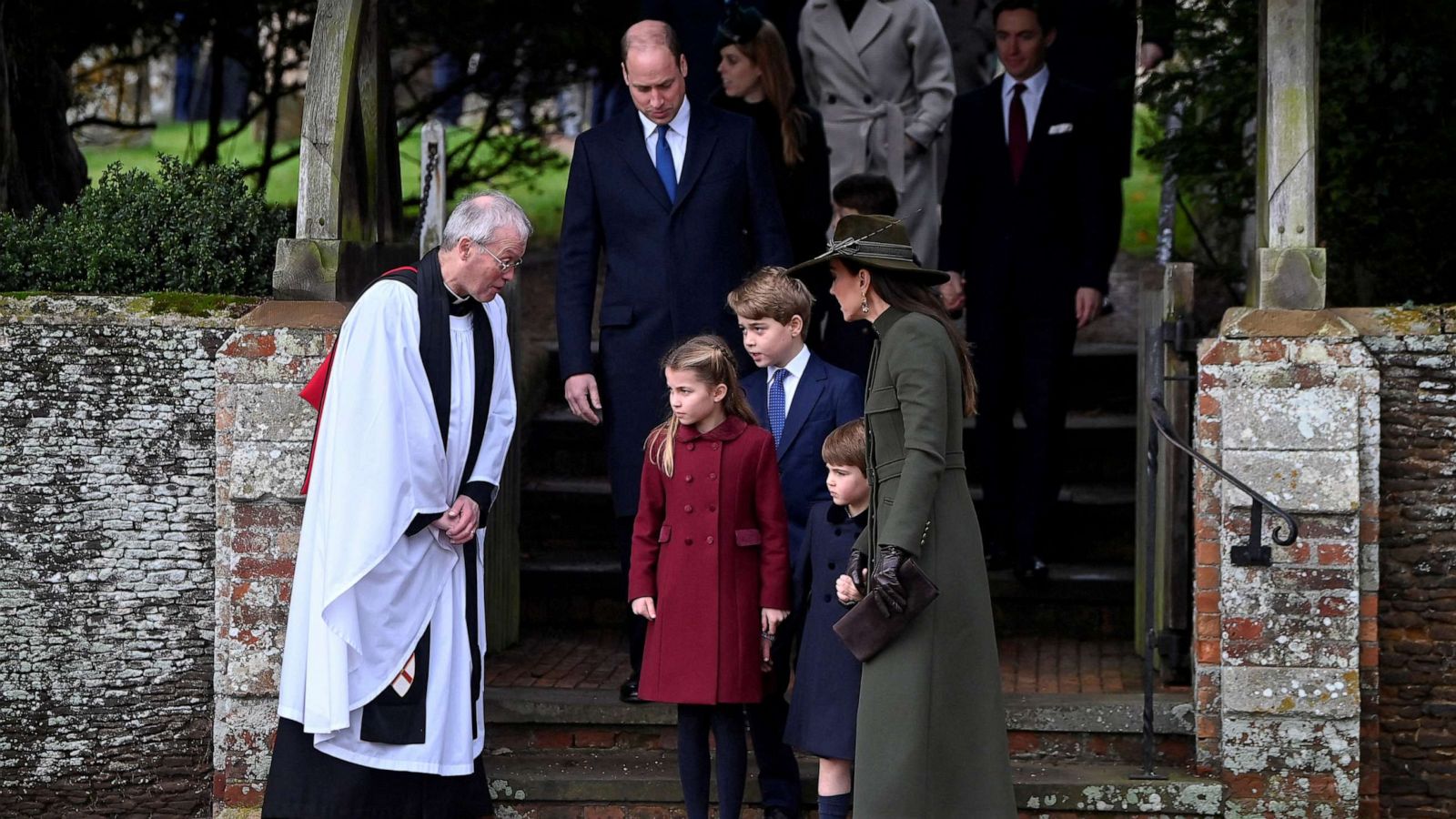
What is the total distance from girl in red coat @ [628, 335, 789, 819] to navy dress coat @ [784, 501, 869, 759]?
0.12 meters

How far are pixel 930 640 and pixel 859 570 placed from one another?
0.91 ft

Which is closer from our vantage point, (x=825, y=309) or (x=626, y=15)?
(x=825, y=309)

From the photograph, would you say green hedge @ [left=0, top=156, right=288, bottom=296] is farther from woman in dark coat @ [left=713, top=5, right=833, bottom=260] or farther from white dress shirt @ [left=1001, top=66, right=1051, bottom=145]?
white dress shirt @ [left=1001, top=66, right=1051, bottom=145]

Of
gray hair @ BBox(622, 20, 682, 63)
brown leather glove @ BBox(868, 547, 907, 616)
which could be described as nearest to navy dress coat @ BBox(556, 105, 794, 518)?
gray hair @ BBox(622, 20, 682, 63)

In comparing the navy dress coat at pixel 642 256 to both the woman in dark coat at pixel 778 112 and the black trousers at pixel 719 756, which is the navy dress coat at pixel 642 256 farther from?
the black trousers at pixel 719 756

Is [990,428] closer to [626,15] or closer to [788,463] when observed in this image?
[788,463]

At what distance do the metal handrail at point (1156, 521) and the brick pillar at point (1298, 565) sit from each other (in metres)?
0.05

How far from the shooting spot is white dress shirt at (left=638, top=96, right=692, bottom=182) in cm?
607

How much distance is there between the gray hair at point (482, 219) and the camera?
5.15 meters

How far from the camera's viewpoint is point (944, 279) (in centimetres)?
493

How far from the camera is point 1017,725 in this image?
616 cm

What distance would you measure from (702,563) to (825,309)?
2.45 meters

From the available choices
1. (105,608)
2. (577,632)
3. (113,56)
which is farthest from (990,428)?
(113,56)

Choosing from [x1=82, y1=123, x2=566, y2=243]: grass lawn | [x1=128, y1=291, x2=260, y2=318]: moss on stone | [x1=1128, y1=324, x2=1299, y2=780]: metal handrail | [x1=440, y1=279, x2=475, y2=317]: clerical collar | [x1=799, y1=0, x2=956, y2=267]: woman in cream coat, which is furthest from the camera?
[x1=82, y1=123, x2=566, y2=243]: grass lawn
